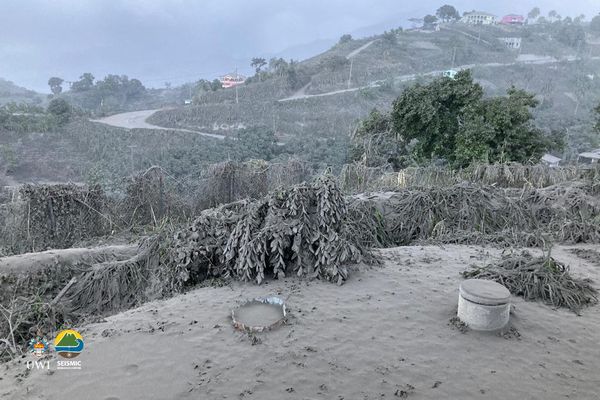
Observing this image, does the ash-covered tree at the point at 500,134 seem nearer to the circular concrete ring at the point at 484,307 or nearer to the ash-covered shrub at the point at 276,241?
the ash-covered shrub at the point at 276,241

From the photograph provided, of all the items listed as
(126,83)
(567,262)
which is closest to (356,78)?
(126,83)

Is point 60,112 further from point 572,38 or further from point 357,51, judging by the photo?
point 572,38

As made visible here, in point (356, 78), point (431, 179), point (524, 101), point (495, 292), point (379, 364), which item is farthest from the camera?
point (356, 78)

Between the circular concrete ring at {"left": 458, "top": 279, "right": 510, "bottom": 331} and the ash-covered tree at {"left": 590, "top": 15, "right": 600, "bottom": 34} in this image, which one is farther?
the ash-covered tree at {"left": 590, "top": 15, "right": 600, "bottom": 34}

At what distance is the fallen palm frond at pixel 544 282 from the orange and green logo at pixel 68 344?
5.74m

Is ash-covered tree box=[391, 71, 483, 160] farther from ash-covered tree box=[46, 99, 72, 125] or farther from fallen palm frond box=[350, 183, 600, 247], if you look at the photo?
ash-covered tree box=[46, 99, 72, 125]

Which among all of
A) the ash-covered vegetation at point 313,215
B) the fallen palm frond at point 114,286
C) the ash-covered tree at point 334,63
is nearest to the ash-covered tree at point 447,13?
the ash-covered tree at point 334,63

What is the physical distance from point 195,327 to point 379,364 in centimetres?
238

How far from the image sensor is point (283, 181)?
12039 mm

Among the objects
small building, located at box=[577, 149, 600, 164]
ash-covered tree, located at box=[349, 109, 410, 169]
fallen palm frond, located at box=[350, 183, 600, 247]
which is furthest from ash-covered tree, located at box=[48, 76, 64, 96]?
fallen palm frond, located at box=[350, 183, 600, 247]

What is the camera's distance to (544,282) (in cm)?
643

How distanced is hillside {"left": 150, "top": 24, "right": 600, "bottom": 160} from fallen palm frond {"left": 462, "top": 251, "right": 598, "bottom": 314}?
93.0 ft

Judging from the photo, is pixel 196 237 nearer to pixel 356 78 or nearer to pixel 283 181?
pixel 283 181

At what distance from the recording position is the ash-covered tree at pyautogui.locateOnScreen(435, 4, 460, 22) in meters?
93.2
